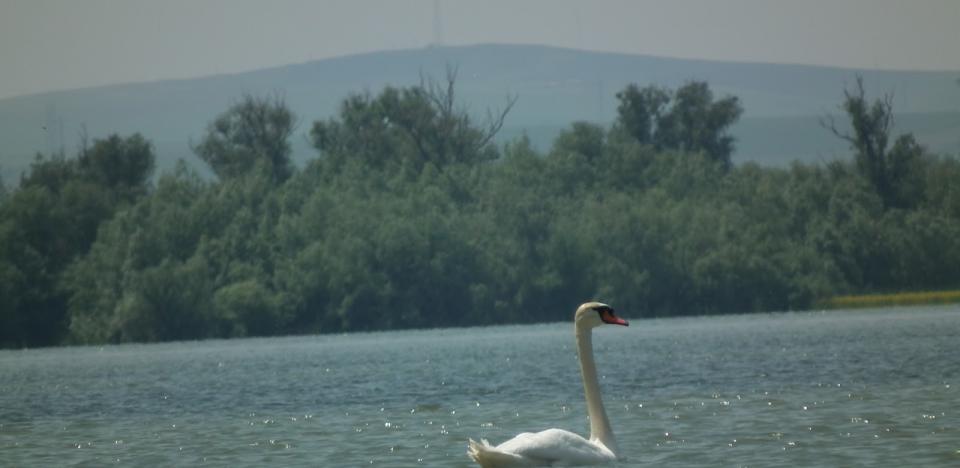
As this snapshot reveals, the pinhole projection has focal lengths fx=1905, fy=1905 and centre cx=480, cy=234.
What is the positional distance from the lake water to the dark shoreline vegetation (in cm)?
3045

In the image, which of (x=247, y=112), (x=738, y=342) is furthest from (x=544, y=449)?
(x=247, y=112)

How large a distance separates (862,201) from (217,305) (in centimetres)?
3657

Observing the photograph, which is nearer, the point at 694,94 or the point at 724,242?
the point at 724,242

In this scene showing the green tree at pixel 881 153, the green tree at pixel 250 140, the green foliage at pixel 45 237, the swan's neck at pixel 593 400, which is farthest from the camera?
the green tree at pixel 250 140

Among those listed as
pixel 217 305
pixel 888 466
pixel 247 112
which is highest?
pixel 247 112

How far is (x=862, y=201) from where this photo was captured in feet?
351

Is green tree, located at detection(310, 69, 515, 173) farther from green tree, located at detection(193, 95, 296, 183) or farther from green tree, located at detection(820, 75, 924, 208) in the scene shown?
green tree, located at detection(820, 75, 924, 208)

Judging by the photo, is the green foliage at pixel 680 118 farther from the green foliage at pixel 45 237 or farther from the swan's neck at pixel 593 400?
the swan's neck at pixel 593 400

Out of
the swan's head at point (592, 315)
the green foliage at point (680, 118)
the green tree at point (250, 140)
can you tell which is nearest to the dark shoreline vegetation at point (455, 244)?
the green tree at point (250, 140)

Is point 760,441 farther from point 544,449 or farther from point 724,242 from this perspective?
point 724,242

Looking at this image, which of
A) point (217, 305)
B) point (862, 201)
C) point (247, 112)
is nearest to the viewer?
point (217, 305)

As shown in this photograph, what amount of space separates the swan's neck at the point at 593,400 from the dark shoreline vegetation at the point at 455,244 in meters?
72.2

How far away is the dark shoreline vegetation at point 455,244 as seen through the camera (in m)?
98.6

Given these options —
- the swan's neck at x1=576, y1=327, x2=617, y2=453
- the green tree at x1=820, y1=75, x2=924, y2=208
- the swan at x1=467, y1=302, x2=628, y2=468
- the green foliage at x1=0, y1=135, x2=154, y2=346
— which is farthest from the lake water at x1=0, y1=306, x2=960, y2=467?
the green tree at x1=820, y1=75, x2=924, y2=208
